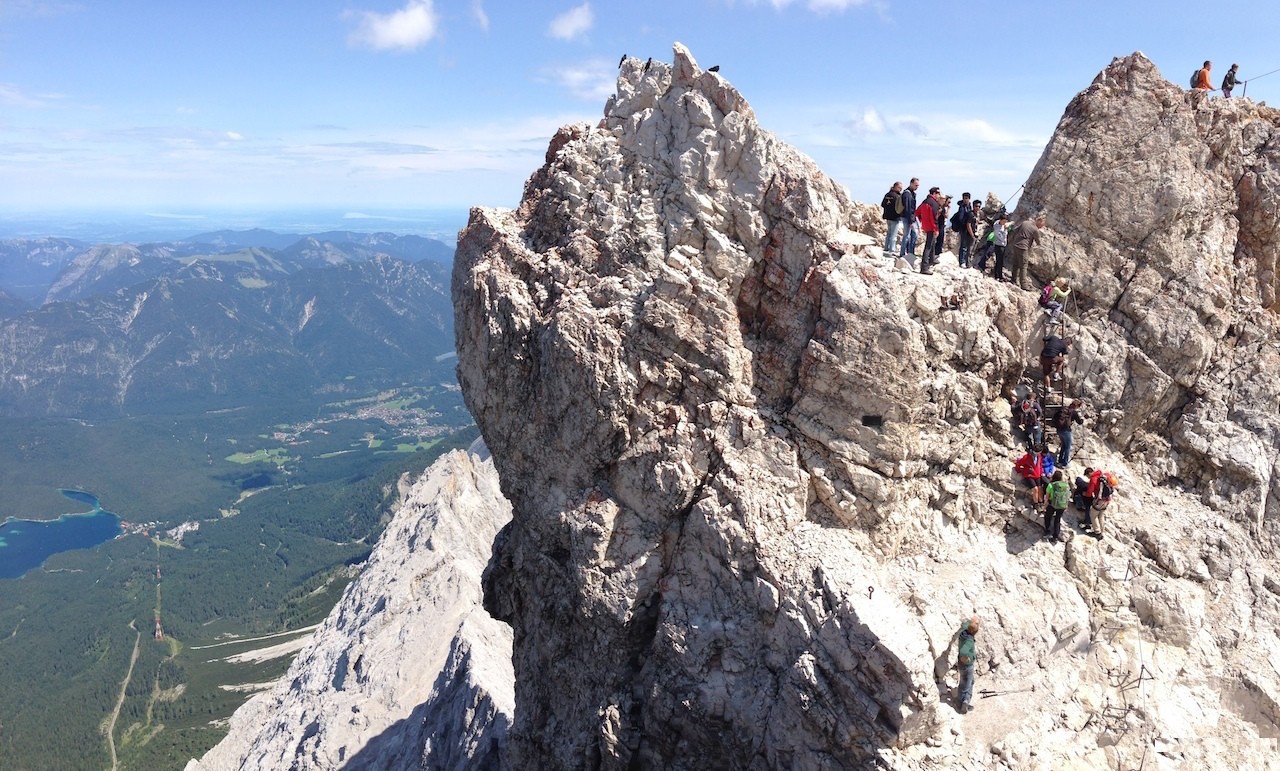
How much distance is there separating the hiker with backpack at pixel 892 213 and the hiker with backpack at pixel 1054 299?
4393 millimetres

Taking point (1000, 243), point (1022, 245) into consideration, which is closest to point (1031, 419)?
point (1022, 245)

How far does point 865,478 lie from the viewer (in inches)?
696

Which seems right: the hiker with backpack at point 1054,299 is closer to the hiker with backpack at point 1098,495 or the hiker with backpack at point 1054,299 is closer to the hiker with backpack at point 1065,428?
the hiker with backpack at point 1065,428

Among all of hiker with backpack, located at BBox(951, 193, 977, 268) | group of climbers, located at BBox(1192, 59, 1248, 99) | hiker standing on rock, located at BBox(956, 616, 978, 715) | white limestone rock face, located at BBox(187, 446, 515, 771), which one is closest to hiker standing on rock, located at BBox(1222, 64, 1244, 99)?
group of climbers, located at BBox(1192, 59, 1248, 99)

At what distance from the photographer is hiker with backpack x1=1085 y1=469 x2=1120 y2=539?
18109 millimetres

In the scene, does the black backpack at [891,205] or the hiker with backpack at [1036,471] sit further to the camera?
the black backpack at [891,205]

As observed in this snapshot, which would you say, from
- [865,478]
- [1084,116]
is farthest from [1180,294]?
[865,478]

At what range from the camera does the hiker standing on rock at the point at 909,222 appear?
20516 millimetres

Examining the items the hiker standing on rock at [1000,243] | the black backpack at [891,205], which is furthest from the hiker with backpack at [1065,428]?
the black backpack at [891,205]

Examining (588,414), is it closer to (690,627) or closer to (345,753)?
(690,627)

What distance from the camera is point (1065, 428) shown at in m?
19.1

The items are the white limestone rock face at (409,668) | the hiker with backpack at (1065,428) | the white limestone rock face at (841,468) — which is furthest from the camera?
the white limestone rock face at (409,668)

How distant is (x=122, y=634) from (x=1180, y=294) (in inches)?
8695

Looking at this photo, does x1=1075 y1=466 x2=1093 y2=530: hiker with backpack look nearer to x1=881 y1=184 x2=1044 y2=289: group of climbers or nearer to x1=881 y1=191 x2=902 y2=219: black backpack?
x1=881 y1=184 x2=1044 y2=289: group of climbers
